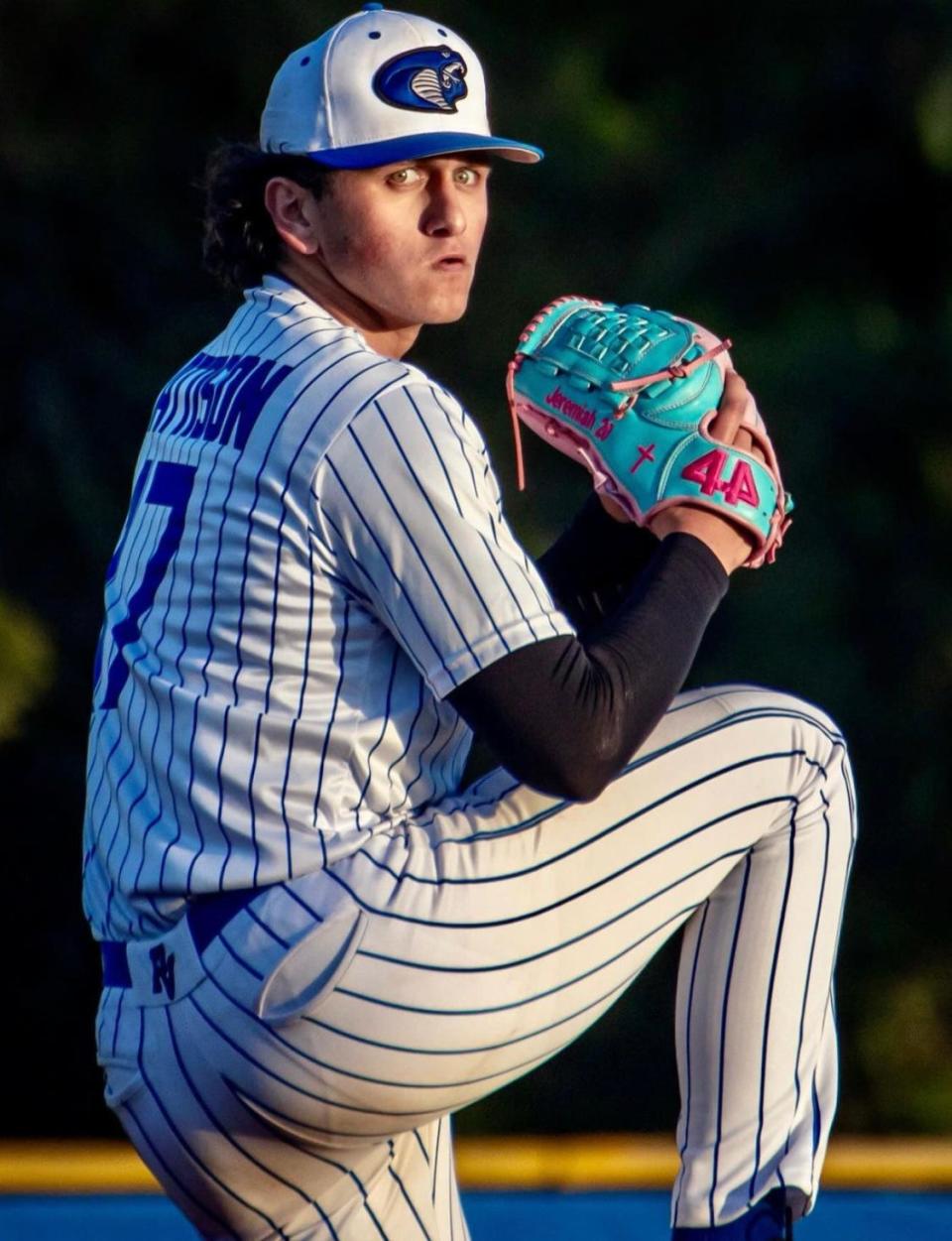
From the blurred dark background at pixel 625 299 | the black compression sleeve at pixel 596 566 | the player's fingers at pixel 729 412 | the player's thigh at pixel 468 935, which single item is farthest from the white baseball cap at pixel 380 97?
the blurred dark background at pixel 625 299

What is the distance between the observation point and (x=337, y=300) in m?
1.82

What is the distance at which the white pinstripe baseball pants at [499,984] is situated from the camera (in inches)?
62.3

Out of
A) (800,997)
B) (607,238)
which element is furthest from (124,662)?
(607,238)

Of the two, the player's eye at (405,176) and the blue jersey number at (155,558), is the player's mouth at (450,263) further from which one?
the blue jersey number at (155,558)

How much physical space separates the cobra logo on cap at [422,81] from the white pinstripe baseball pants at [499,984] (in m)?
0.59

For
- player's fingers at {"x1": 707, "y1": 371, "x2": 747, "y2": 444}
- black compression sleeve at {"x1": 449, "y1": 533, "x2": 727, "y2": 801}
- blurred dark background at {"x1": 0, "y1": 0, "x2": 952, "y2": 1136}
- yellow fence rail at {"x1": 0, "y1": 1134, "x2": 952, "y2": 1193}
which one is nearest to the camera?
black compression sleeve at {"x1": 449, "y1": 533, "x2": 727, "y2": 801}

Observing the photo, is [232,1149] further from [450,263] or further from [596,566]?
[450,263]

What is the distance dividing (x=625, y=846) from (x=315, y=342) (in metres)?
0.50

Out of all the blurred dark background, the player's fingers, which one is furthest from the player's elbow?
the blurred dark background

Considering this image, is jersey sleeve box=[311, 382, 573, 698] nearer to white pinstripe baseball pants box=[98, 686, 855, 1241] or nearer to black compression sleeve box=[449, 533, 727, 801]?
black compression sleeve box=[449, 533, 727, 801]

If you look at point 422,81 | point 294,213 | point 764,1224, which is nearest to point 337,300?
point 294,213

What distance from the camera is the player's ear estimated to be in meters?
1.81

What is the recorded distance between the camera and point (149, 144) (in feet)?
15.4

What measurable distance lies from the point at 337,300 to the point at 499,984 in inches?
25.6
